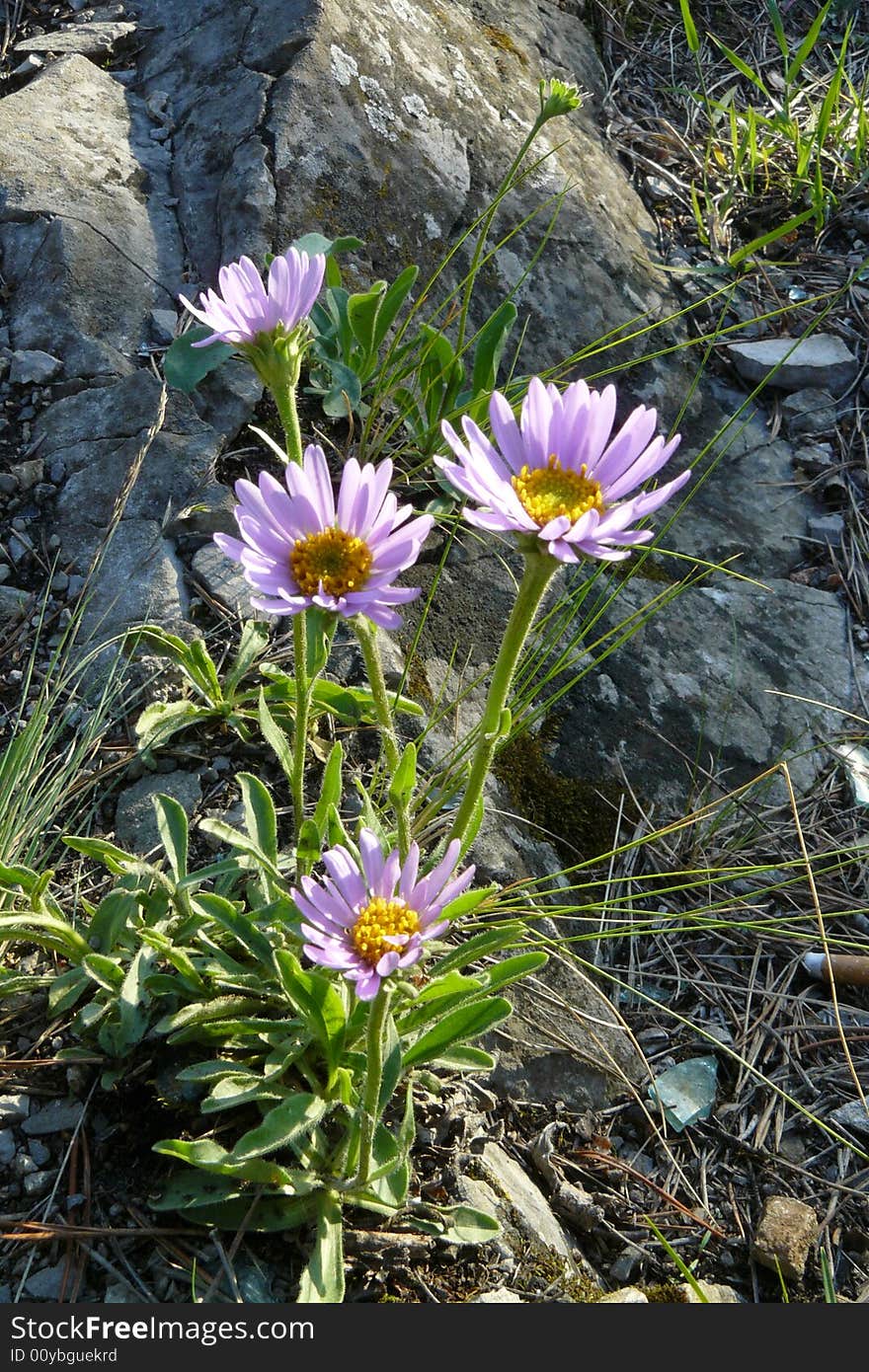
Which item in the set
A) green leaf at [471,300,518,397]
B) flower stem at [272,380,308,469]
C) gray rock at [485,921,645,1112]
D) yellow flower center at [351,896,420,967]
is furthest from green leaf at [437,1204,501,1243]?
green leaf at [471,300,518,397]

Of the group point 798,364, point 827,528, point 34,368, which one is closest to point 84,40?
point 34,368

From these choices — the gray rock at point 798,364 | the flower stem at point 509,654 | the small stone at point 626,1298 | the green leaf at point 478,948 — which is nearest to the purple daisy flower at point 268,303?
the flower stem at point 509,654

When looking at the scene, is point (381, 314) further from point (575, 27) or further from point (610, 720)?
point (575, 27)

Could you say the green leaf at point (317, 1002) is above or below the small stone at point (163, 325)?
below

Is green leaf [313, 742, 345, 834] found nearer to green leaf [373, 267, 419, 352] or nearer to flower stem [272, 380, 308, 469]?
flower stem [272, 380, 308, 469]

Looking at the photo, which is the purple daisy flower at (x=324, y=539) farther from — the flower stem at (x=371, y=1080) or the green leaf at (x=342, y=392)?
the green leaf at (x=342, y=392)

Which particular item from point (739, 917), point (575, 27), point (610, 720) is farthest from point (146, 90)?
point (739, 917)
